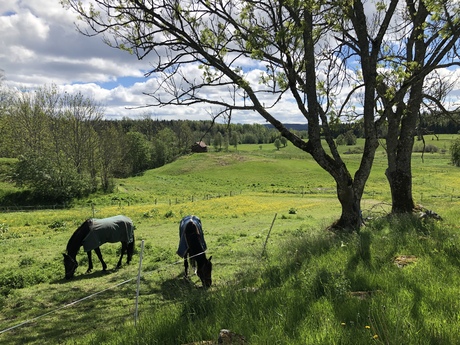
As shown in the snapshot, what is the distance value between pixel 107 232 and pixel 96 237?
0.43 metres

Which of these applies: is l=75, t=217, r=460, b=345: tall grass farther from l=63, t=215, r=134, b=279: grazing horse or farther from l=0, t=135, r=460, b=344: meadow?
l=63, t=215, r=134, b=279: grazing horse

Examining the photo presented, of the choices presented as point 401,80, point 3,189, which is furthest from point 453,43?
point 3,189

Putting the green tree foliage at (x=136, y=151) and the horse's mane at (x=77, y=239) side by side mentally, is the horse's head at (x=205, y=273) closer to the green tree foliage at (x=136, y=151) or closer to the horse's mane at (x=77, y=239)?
the horse's mane at (x=77, y=239)

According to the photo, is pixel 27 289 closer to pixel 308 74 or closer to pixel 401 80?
pixel 308 74

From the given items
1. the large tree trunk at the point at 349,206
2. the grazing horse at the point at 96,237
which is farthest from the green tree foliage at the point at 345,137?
the grazing horse at the point at 96,237

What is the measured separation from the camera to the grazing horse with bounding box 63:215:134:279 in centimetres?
1013

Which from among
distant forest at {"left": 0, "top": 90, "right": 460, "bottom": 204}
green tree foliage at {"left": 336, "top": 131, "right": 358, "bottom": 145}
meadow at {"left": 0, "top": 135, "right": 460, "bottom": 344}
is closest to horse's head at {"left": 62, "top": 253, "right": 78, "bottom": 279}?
meadow at {"left": 0, "top": 135, "right": 460, "bottom": 344}

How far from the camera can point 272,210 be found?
2633 cm

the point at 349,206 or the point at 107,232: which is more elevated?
the point at 349,206

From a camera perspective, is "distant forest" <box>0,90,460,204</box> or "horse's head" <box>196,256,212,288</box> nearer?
"horse's head" <box>196,256,212,288</box>

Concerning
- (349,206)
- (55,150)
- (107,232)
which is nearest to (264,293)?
(349,206)

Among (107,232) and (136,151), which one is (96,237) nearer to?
(107,232)

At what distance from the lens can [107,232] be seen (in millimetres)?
11117

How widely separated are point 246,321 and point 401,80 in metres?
8.21
